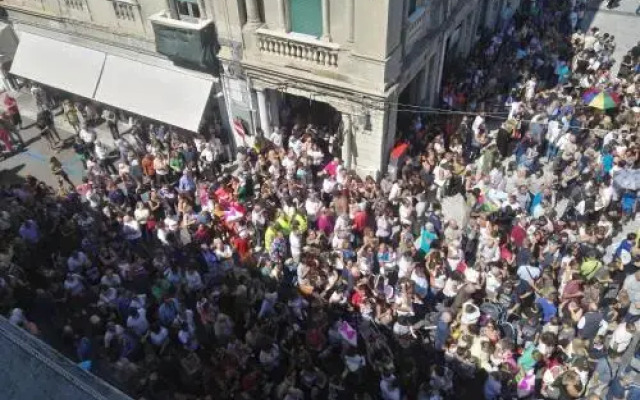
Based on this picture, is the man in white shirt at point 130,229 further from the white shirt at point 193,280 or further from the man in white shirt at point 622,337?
the man in white shirt at point 622,337

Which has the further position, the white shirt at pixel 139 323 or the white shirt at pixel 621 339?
the white shirt at pixel 139 323

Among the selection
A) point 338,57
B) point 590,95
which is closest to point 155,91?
point 338,57

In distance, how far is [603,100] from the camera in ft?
50.1

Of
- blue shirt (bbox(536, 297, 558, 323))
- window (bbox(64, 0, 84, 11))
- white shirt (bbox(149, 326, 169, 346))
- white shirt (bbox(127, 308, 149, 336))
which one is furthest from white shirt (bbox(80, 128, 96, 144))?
blue shirt (bbox(536, 297, 558, 323))

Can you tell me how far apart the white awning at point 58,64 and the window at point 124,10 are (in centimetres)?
214

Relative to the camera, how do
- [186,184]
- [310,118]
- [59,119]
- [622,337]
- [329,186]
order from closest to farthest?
[622,337], [329,186], [186,184], [310,118], [59,119]

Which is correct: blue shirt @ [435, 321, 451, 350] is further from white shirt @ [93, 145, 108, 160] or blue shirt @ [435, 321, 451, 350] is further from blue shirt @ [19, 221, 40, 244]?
white shirt @ [93, 145, 108, 160]

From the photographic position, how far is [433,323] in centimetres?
1073

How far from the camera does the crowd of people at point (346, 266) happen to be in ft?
31.4

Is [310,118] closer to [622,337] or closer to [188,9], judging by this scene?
[188,9]

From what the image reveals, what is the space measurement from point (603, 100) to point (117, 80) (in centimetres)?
1573

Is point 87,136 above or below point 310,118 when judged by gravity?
above

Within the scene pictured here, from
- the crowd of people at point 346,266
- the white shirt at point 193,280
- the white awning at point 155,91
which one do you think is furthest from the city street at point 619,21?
the white shirt at point 193,280

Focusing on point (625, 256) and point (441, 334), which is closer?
point (441, 334)
